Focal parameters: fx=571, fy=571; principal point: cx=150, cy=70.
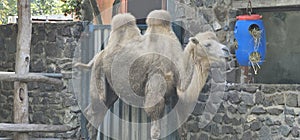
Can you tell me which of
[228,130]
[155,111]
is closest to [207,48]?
[155,111]

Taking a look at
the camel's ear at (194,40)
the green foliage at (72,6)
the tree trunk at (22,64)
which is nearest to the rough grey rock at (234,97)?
the camel's ear at (194,40)

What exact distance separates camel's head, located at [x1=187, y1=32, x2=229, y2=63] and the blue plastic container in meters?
0.72

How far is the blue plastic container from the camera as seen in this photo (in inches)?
276

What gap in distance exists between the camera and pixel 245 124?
7309 millimetres

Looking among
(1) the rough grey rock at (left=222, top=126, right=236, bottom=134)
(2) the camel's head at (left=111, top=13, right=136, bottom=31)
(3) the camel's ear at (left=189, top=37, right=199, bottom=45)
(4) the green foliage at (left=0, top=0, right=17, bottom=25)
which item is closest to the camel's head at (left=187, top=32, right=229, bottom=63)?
(3) the camel's ear at (left=189, top=37, right=199, bottom=45)

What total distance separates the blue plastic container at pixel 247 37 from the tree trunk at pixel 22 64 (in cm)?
269

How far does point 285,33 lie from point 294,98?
52.5 inches

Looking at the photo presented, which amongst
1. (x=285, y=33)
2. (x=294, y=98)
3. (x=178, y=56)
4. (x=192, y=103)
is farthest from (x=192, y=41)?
(x=285, y=33)

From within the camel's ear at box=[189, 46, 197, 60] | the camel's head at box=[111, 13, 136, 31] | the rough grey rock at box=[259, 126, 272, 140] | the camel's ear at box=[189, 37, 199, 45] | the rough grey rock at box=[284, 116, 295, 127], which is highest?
the camel's head at box=[111, 13, 136, 31]

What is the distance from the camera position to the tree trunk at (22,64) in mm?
7375

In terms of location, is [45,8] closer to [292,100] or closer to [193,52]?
[193,52]

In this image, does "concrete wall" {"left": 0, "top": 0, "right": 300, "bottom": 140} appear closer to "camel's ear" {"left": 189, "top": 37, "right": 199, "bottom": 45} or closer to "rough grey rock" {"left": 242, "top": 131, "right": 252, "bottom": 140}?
"rough grey rock" {"left": 242, "top": 131, "right": 252, "bottom": 140}

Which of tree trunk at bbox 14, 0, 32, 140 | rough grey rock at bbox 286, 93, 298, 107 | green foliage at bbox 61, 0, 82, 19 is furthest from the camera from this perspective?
green foliage at bbox 61, 0, 82, 19

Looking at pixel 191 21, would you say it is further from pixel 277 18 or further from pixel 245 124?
pixel 245 124
